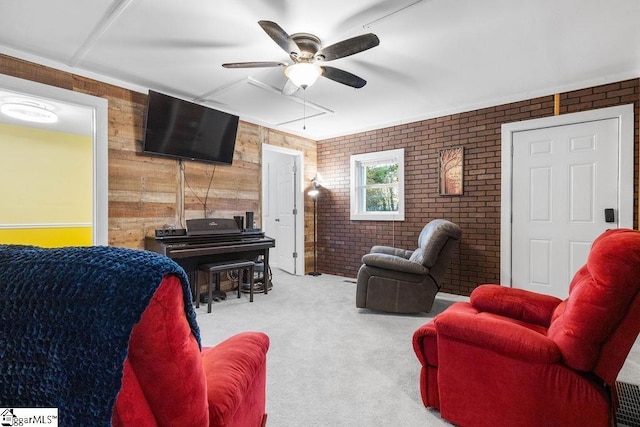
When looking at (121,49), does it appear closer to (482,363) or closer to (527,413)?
(482,363)

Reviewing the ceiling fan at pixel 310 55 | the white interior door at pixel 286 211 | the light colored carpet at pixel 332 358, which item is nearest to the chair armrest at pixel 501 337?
the light colored carpet at pixel 332 358

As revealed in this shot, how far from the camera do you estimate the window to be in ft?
15.4

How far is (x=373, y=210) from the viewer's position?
507cm

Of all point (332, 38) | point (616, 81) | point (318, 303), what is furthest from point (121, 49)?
point (616, 81)

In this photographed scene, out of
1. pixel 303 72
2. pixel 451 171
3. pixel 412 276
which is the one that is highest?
pixel 303 72

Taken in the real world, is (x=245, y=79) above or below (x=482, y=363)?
above

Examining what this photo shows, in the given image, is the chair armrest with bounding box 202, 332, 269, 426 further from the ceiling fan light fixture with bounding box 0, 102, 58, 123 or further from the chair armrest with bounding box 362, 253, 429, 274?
the ceiling fan light fixture with bounding box 0, 102, 58, 123

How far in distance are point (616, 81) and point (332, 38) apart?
Result: 9.73 feet

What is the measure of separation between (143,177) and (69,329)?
3451 millimetres

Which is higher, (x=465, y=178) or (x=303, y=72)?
(x=303, y=72)

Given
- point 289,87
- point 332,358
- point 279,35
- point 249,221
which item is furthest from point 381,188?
point 279,35

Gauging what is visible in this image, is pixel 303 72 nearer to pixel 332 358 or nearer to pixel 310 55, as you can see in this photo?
pixel 310 55

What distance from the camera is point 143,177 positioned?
3531 mm

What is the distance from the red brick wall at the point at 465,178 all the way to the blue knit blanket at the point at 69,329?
412cm
